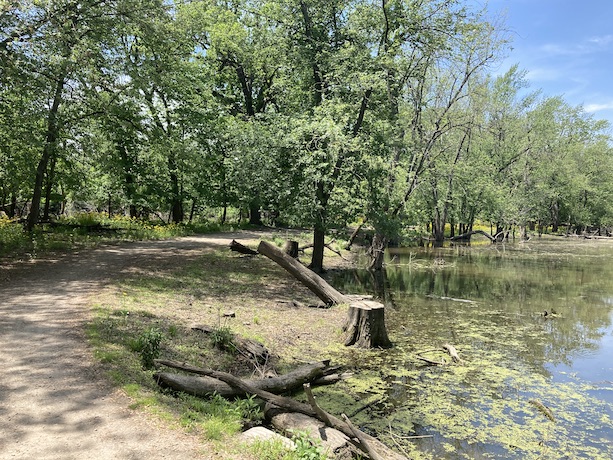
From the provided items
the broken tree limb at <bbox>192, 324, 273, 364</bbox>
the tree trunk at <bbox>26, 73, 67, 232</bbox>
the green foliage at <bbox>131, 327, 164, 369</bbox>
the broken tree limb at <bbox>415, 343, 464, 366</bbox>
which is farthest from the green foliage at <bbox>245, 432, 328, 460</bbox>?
the tree trunk at <bbox>26, 73, 67, 232</bbox>

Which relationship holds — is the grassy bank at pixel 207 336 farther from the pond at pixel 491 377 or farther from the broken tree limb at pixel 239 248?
the pond at pixel 491 377

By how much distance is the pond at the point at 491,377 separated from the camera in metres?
5.33

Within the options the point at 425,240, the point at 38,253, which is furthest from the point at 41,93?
the point at 425,240

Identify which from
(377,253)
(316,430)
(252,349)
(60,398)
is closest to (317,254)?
(377,253)

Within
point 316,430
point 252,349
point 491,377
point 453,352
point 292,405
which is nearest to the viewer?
point 316,430

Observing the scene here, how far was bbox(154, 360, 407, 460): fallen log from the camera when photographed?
4.34 meters

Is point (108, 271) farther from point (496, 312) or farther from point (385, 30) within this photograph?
point (385, 30)

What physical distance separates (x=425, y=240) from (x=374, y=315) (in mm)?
33109

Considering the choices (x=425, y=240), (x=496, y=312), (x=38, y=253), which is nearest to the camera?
(x=496, y=312)

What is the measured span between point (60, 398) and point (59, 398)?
0.01 metres

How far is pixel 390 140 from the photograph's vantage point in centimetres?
1441

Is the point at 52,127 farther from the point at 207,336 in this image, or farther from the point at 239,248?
the point at 207,336

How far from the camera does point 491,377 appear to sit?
7.30 metres

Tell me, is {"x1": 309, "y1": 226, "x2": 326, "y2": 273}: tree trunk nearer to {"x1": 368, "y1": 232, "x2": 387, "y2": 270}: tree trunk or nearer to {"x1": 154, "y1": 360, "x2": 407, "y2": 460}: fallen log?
{"x1": 368, "y1": 232, "x2": 387, "y2": 270}: tree trunk
